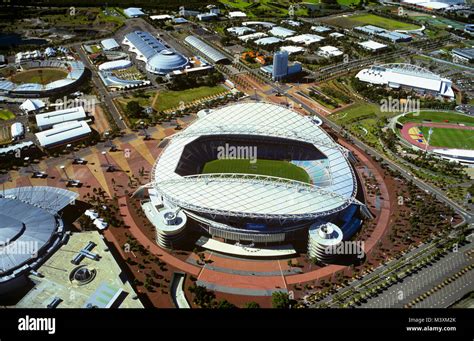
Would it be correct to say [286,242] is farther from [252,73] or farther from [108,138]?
[252,73]

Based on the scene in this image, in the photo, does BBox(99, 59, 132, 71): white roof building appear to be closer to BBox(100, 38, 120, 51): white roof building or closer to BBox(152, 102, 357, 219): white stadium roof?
BBox(100, 38, 120, 51): white roof building

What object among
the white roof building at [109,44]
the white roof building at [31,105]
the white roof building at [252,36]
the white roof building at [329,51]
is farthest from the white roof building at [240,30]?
the white roof building at [31,105]

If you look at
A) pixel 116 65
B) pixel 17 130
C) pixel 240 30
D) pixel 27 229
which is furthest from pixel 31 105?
pixel 240 30

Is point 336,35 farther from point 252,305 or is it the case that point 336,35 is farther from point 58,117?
point 252,305

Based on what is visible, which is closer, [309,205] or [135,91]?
[309,205]

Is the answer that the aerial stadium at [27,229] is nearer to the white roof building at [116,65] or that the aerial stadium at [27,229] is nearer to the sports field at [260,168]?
the sports field at [260,168]
